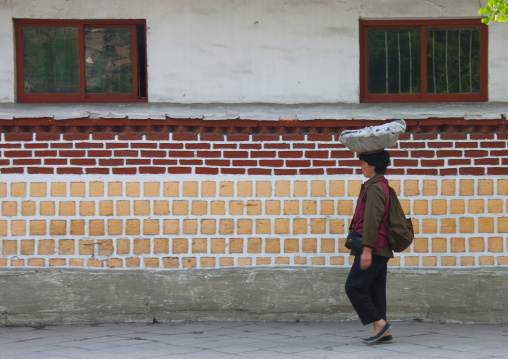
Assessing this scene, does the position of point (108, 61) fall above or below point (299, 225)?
above

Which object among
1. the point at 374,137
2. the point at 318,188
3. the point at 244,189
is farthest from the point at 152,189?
the point at 374,137

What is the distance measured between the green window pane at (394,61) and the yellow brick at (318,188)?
45.9 inches

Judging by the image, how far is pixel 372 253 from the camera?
6.24 meters

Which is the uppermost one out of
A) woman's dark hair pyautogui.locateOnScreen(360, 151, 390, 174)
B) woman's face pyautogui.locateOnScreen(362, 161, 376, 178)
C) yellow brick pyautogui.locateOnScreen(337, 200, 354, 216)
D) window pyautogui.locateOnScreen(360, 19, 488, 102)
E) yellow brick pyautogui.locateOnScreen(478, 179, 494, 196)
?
window pyautogui.locateOnScreen(360, 19, 488, 102)

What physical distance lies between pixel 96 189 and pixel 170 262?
3.48 ft

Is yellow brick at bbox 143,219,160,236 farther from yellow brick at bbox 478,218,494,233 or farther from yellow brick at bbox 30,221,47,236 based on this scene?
yellow brick at bbox 478,218,494,233

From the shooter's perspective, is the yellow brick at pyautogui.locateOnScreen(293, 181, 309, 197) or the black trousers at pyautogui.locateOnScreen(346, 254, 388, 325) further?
the yellow brick at pyautogui.locateOnScreen(293, 181, 309, 197)

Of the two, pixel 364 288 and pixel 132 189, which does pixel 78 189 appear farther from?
pixel 364 288

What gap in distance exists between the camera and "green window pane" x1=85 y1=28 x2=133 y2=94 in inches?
307

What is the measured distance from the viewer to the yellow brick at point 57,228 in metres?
7.51

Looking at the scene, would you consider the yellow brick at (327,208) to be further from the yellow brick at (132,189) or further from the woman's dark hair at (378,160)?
the yellow brick at (132,189)

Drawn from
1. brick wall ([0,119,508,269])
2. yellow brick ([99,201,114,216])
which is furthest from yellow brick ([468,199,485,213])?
yellow brick ([99,201,114,216])

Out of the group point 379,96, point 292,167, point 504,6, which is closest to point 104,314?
point 292,167

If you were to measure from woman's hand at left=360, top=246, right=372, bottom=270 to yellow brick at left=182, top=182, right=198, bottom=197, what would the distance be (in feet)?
6.91
